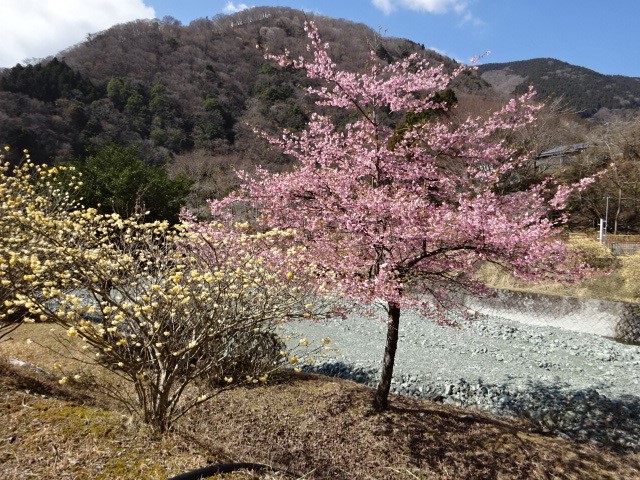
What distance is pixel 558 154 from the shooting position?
27266 mm

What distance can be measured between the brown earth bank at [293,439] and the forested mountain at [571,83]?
6582 centimetres

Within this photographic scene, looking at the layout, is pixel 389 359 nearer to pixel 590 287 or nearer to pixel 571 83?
pixel 590 287

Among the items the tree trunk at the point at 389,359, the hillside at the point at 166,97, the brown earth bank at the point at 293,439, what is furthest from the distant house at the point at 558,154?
the tree trunk at the point at 389,359

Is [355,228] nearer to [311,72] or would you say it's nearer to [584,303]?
[311,72]

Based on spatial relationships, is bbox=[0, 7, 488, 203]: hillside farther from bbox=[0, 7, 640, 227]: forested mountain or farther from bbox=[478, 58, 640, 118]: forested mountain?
bbox=[478, 58, 640, 118]: forested mountain

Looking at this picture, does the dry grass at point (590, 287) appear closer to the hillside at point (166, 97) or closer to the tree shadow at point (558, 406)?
the tree shadow at point (558, 406)

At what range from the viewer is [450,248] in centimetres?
580

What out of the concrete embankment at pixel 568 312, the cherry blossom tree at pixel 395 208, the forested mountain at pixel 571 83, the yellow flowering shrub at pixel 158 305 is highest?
the forested mountain at pixel 571 83

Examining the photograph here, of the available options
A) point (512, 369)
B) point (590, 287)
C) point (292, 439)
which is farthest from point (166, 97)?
point (292, 439)

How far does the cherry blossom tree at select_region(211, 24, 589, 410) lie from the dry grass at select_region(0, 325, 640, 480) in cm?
95

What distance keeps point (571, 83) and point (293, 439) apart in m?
94.1

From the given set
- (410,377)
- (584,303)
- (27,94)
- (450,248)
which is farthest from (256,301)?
(27,94)

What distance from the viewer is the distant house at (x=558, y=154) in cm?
2789

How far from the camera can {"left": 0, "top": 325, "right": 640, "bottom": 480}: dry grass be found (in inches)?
124
